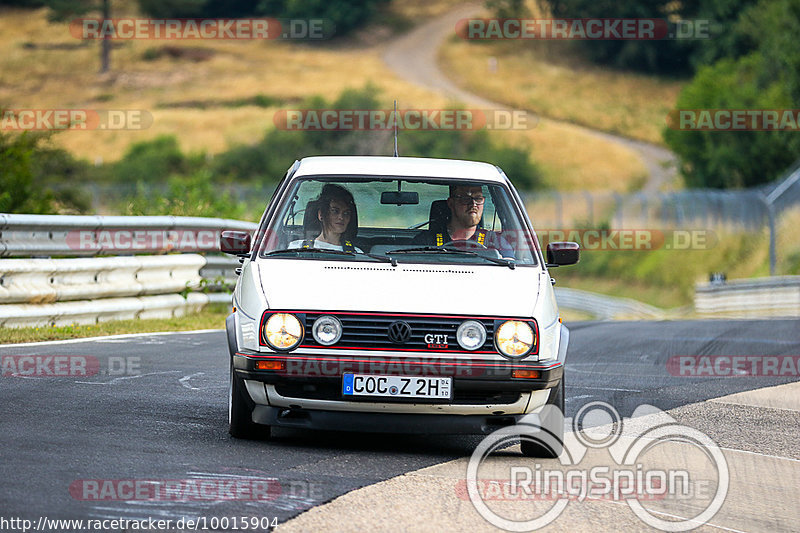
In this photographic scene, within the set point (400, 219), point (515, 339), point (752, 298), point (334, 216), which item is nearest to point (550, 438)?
point (515, 339)

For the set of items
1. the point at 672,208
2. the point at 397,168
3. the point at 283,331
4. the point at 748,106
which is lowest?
the point at 672,208

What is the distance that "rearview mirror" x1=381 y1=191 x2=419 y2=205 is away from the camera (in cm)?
816

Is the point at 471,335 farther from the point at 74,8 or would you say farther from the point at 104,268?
the point at 74,8

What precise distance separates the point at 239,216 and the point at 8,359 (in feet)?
39.3

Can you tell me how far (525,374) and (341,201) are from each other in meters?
1.89

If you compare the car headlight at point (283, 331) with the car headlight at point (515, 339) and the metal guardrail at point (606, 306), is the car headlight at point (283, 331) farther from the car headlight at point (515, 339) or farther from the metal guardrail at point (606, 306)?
the metal guardrail at point (606, 306)

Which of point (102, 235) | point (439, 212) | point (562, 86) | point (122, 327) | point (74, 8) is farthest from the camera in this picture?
point (74, 8)

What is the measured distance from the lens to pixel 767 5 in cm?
8362

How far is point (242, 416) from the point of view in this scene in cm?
719

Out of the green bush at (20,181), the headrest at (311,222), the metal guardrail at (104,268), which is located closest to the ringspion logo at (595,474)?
the headrest at (311,222)

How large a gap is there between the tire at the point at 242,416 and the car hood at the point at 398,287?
57cm

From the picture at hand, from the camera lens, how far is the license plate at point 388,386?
683cm

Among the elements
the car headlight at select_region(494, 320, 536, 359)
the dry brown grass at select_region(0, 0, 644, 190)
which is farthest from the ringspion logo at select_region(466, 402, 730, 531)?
the dry brown grass at select_region(0, 0, 644, 190)

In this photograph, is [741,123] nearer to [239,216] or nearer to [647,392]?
[239,216]
